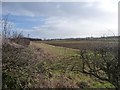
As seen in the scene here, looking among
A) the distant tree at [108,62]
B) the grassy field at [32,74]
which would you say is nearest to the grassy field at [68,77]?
the grassy field at [32,74]

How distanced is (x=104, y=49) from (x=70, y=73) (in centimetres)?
502

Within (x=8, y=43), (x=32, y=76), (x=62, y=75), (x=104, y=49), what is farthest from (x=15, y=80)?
(x=104, y=49)

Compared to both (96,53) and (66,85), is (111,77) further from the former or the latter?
(66,85)

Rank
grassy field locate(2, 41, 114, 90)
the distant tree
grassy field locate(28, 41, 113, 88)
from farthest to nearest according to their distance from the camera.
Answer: grassy field locate(28, 41, 113, 88) → grassy field locate(2, 41, 114, 90) → the distant tree

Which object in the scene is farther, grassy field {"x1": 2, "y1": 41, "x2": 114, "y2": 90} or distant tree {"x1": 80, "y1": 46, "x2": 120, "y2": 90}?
grassy field {"x1": 2, "y1": 41, "x2": 114, "y2": 90}

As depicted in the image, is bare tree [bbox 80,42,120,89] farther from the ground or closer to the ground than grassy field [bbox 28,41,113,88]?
farther from the ground

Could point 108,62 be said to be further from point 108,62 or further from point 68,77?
point 68,77

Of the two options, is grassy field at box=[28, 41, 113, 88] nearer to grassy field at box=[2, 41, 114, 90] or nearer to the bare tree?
grassy field at box=[2, 41, 114, 90]

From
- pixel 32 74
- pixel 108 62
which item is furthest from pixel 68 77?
pixel 108 62

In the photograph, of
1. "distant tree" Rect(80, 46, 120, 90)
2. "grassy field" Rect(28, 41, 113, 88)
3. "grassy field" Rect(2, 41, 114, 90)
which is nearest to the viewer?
"distant tree" Rect(80, 46, 120, 90)

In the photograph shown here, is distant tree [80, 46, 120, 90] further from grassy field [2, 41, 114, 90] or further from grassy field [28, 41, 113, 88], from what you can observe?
grassy field [28, 41, 113, 88]

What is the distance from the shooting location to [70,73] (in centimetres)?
1354

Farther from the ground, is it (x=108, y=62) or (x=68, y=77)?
(x=108, y=62)

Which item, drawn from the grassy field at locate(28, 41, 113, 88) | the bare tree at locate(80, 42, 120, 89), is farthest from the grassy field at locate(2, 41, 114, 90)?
the bare tree at locate(80, 42, 120, 89)
